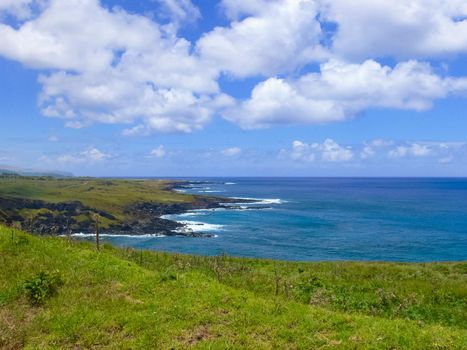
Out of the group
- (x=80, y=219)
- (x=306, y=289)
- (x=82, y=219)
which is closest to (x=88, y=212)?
(x=82, y=219)

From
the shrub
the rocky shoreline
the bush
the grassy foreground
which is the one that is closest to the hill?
the rocky shoreline

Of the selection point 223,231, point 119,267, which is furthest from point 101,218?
point 119,267

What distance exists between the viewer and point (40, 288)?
1518 centimetres

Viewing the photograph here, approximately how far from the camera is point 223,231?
9494 centimetres

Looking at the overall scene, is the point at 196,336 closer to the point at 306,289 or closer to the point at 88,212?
the point at 306,289

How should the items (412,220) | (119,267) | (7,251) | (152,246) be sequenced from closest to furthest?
(119,267)
(7,251)
(152,246)
(412,220)

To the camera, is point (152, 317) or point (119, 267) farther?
point (119, 267)

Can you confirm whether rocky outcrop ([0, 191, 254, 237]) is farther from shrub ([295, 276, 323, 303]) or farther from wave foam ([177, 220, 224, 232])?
shrub ([295, 276, 323, 303])

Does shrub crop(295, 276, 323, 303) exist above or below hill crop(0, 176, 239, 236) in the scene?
above

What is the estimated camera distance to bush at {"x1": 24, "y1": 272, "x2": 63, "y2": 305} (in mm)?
14943

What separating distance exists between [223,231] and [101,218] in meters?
32.2

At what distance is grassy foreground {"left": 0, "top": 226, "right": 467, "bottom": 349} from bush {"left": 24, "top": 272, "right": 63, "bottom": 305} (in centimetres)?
25

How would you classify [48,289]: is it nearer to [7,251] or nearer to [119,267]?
[119,267]

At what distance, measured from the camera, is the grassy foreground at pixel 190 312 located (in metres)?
12.0
